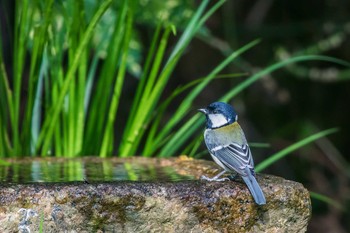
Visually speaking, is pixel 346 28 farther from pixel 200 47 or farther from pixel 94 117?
pixel 94 117

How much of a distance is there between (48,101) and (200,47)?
3.73 metres

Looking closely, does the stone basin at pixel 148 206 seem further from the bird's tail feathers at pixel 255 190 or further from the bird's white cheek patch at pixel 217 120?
the bird's white cheek patch at pixel 217 120

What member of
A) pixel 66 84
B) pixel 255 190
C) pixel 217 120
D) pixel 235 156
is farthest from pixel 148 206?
pixel 66 84

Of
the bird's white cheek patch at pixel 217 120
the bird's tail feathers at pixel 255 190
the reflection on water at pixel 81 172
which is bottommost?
the reflection on water at pixel 81 172

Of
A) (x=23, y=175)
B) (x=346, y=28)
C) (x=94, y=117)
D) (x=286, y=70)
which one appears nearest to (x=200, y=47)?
(x=286, y=70)

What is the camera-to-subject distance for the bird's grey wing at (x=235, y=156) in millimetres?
2893

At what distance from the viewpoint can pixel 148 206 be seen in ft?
8.12

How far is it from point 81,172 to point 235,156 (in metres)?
0.60

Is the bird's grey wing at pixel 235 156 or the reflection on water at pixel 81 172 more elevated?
the bird's grey wing at pixel 235 156

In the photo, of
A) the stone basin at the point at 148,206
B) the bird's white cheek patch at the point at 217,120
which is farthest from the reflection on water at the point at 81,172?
the bird's white cheek patch at the point at 217,120

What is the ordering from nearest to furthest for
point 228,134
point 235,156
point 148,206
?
point 148,206 < point 235,156 < point 228,134

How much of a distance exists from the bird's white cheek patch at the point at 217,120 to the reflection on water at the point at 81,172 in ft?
0.92

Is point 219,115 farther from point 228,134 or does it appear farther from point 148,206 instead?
point 148,206

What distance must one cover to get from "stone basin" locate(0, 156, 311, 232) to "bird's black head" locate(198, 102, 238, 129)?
1.96 feet
